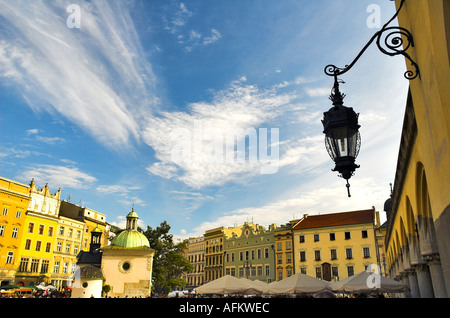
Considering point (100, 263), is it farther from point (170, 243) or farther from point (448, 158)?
point (448, 158)

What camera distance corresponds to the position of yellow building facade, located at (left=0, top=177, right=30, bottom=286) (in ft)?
131

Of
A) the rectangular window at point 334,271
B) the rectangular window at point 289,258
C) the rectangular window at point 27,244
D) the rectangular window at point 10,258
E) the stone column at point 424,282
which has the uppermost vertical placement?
the rectangular window at point 27,244

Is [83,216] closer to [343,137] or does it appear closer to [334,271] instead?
[334,271]

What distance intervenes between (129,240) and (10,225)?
14766 mm

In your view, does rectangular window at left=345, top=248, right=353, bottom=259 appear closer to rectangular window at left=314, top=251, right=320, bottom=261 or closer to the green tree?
rectangular window at left=314, top=251, right=320, bottom=261

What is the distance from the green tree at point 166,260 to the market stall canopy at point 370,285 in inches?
1445

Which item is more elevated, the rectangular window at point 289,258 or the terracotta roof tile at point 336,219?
the terracotta roof tile at point 336,219

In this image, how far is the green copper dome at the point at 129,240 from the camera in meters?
41.9

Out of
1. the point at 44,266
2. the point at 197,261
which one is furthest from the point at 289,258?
the point at 44,266

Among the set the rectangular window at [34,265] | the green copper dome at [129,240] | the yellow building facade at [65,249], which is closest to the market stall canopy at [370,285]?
the green copper dome at [129,240]

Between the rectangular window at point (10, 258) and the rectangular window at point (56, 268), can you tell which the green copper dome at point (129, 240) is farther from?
the rectangular window at point (56, 268)
